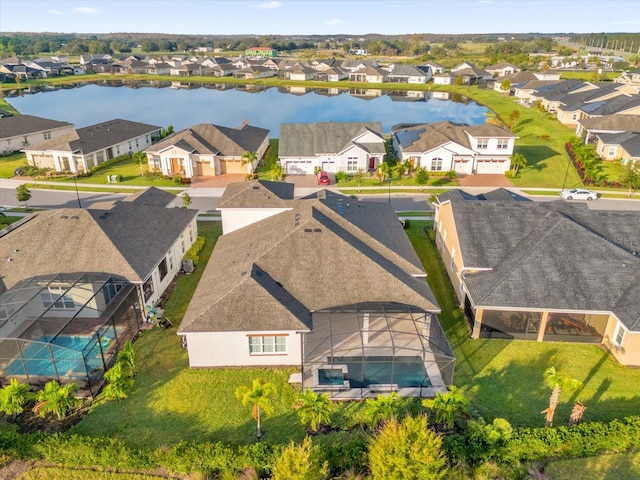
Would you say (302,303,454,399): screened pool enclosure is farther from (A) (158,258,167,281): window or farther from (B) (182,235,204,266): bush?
(B) (182,235,204,266): bush

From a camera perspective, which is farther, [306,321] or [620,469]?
[306,321]

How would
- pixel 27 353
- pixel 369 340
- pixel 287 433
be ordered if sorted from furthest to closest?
1. pixel 369 340
2. pixel 27 353
3. pixel 287 433

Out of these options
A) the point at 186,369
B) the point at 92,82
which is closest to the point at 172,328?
the point at 186,369

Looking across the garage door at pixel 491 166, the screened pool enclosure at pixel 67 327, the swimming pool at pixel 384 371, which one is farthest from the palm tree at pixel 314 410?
the garage door at pixel 491 166

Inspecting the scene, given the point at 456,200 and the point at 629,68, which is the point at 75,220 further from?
the point at 629,68

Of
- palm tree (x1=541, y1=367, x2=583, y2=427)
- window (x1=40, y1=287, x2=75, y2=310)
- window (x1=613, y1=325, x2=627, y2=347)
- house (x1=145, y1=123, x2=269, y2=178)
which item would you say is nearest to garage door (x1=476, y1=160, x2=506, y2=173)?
house (x1=145, y1=123, x2=269, y2=178)

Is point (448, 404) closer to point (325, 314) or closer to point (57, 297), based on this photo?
point (325, 314)

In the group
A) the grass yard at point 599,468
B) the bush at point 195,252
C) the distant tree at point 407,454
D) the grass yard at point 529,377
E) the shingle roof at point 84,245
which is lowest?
the grass yard at point 529,377

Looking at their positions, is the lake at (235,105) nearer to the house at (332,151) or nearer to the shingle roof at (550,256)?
the house at (332,151)

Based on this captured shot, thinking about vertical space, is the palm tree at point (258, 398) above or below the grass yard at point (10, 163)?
above
